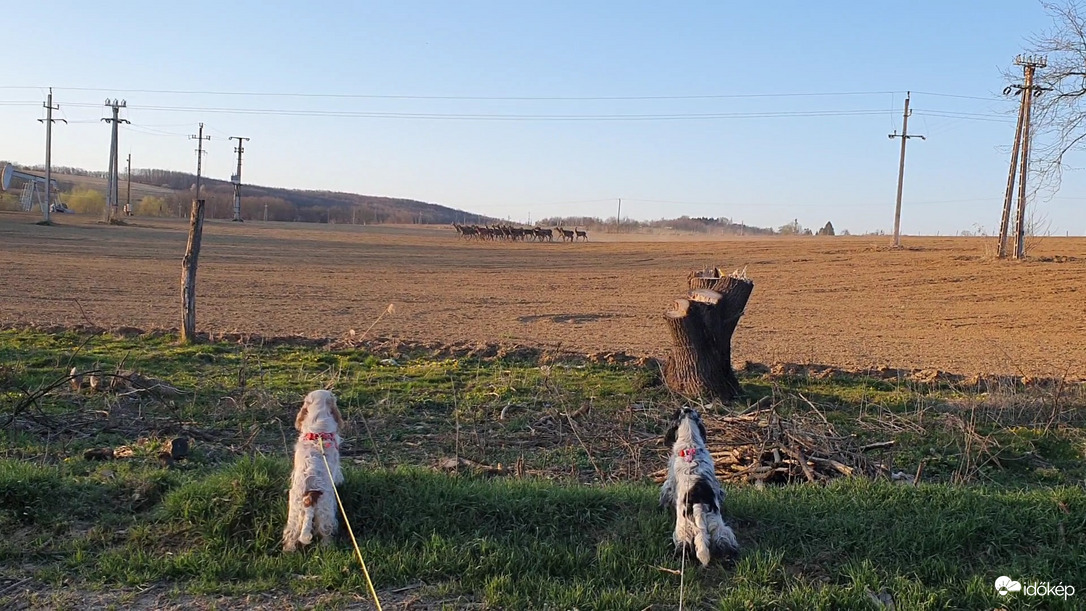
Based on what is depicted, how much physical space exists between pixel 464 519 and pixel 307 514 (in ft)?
3.00

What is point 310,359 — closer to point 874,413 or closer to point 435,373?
point 435,373

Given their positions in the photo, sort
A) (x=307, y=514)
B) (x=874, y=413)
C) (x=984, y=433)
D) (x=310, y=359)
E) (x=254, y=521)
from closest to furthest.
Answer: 1. (x=307, y=514)
2. (x=254, y=521)
3. (x=984, y=433)
4. (x=874, y=413)
5. (x=310, y=359)

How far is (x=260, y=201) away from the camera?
5428 inches

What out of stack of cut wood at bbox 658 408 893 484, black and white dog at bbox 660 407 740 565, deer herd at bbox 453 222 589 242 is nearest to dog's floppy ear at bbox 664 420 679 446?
stack of cut wood at bbox 658 408 893 484

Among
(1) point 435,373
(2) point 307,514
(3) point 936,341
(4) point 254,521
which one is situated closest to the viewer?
(2) point 307,514

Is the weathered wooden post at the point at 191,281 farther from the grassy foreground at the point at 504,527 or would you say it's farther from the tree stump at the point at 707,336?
the tree stump at the point at 707,336

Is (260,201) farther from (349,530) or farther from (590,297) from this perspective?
(349,530)

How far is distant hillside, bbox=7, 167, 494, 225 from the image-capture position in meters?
120

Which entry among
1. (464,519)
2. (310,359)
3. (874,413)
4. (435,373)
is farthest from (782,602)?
(310,359)

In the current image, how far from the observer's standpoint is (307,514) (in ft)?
14.2
